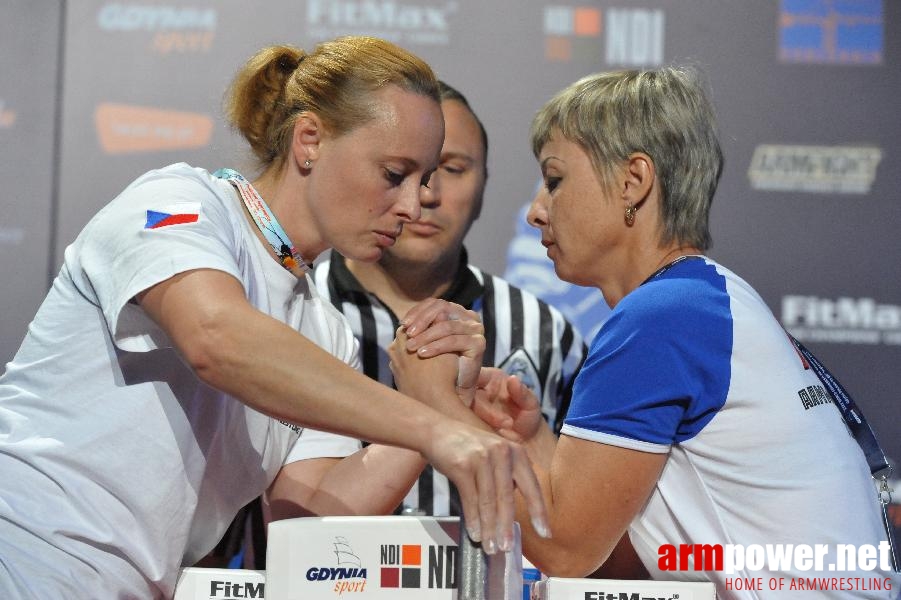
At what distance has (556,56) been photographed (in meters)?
3.53

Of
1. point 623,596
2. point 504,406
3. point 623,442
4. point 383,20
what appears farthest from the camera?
point 383,20

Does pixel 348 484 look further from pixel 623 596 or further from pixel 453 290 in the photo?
pixel 453 290

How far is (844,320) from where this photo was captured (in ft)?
11.5

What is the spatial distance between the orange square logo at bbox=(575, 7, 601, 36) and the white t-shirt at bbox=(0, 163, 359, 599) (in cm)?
222

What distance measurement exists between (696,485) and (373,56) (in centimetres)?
89

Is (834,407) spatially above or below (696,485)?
above

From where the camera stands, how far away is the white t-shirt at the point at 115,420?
1.38 metres

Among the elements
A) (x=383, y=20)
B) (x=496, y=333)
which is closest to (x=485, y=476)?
(x=496, y=333)

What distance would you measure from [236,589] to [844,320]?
105 inches

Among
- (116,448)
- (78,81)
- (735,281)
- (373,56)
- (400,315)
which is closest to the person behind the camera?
(116,448)

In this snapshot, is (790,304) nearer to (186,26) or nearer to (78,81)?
(186,26)

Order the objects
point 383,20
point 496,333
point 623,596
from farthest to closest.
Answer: point 383,20
point 496,333
point 623,596

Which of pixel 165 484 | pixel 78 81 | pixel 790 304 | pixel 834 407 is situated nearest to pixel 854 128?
pixel 790 304

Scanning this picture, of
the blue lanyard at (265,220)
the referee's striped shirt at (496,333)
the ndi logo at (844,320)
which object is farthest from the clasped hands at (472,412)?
the ndi logo at (844,320)
